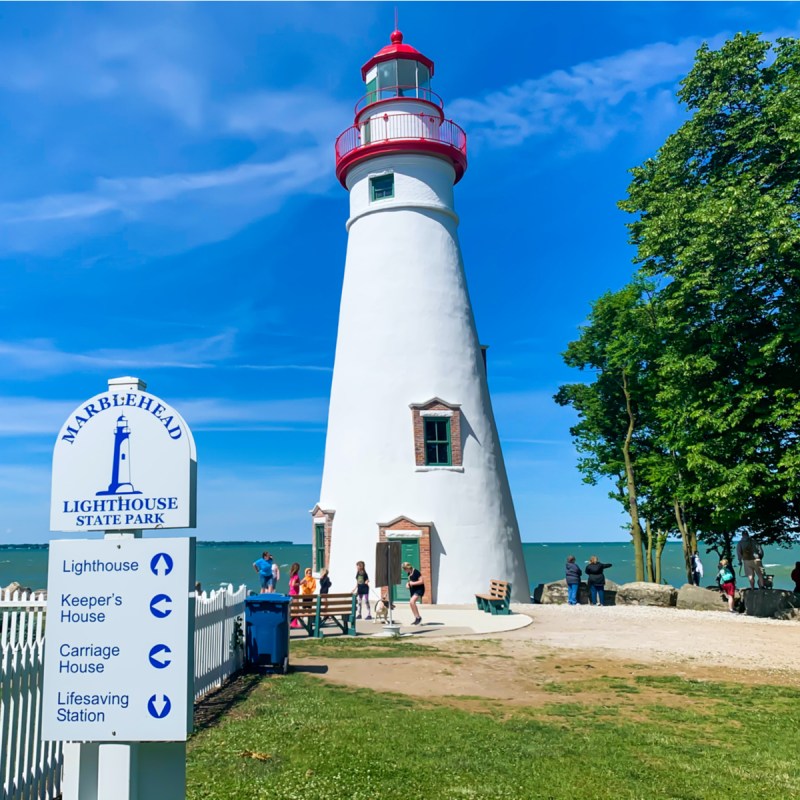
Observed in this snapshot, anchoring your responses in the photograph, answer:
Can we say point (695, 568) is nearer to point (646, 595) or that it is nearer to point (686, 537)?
point (686, 537)

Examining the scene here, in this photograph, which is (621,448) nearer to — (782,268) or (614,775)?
(782,268)

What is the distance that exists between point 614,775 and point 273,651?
6.46 metres

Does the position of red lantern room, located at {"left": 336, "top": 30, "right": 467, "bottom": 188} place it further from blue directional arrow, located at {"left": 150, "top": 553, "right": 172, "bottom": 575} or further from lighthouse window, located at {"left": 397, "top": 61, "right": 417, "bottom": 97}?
blue directional arrow, located at {"left": 150, "top": 553, "right": 172, "bottom": 575}

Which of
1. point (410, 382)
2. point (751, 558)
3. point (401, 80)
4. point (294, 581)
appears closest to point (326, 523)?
point (294, 581)

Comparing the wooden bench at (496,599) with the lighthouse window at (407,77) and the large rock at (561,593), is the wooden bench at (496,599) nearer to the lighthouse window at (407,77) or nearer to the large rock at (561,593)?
the large rock at (561,593)

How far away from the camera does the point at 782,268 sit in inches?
740

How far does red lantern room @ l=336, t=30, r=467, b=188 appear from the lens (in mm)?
24219

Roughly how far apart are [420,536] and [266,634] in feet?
34.2

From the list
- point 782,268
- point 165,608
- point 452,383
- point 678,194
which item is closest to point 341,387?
point 452,383

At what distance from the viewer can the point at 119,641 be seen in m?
4.17

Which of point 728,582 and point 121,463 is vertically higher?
point 121,463

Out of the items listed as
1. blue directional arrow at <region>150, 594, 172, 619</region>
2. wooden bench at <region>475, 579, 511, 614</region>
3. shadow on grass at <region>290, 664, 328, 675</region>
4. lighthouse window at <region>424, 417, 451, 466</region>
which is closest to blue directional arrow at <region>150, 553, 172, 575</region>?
blue directional arrow at <region>150, 594, 172, 619</region>

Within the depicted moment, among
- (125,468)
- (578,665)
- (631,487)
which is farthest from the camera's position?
(631,487)

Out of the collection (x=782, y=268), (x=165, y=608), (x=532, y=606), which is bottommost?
(x=532, y=606)
